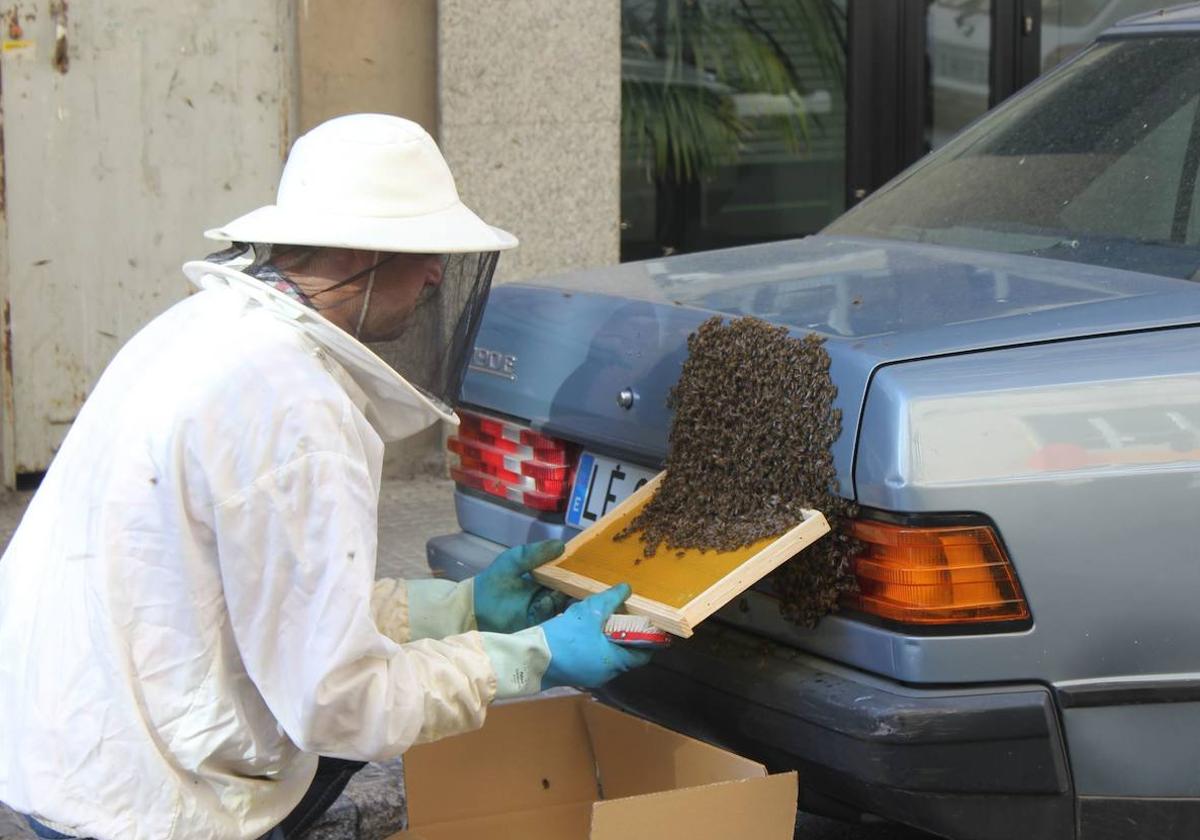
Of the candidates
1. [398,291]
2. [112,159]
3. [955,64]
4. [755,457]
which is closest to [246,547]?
[398,291]

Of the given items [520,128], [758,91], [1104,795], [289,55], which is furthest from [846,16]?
[1104,795]

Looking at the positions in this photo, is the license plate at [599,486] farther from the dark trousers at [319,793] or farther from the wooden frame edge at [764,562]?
the dark trousers at [319,793]

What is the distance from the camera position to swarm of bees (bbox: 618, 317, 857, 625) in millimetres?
2793

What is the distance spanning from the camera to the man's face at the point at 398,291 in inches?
101

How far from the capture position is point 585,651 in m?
2.72

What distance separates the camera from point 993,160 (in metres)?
3.99

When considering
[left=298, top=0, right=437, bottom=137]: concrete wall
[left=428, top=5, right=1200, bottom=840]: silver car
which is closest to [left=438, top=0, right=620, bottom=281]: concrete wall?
[left=298, top=0, right=437, bottom=137]: concrete wall

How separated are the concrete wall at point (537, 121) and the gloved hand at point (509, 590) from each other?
384 cm

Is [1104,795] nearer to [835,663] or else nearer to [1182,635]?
[1182,635]

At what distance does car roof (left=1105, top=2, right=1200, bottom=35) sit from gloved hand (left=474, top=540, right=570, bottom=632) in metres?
1.99

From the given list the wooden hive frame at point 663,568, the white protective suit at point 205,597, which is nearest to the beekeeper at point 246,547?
the white protective suit at point 205,597

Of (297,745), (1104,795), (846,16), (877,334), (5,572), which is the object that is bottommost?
(1104,795)

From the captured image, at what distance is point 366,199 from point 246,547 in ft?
1.82

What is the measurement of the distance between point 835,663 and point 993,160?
5.38 ft
